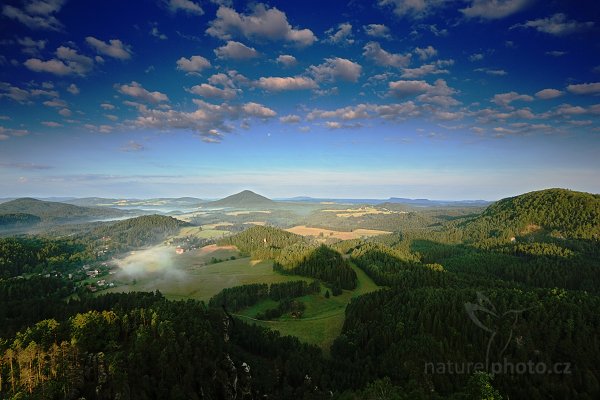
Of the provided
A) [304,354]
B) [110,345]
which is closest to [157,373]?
[110,345]

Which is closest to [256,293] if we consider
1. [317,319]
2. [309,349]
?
[317,319]

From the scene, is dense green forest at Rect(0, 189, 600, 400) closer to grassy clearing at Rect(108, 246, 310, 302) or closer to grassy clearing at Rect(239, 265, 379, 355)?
grassy clearing at Rect(239, 265, 379, 355)

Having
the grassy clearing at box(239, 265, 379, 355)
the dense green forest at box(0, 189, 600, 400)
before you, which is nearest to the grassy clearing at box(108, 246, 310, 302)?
the grassy clearing at box(239, 265, 379, 355)

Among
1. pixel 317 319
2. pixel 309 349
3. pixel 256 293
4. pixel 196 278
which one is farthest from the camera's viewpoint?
pixel 196 278

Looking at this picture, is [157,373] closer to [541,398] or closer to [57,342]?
[57,342]

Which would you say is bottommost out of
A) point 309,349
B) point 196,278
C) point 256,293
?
point 196,278

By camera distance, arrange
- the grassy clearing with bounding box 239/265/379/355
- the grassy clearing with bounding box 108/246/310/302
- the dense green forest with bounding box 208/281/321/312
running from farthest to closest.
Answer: the grassy clearing with bounding box 108/246/310/302, the dense green forest with bounding box 208/281/321/312, the grassy clearing with bounding box 239/265/379/355

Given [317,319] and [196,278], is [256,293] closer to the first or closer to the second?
[317,319]

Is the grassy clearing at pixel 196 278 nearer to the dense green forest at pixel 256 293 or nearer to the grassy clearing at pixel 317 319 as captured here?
the dense green forest at pixel 256 293

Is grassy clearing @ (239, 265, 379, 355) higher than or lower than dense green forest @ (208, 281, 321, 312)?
lower

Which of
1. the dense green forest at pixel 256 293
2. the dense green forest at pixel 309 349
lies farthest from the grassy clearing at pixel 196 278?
the dense green forest at pixel 309 349
